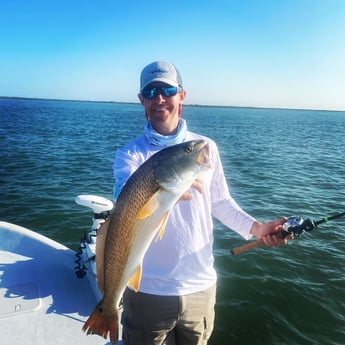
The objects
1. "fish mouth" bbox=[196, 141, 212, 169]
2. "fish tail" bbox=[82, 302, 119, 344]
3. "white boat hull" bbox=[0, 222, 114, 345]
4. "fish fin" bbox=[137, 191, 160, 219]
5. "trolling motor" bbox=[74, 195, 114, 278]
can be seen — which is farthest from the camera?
"trolling motor" bbox=[74, 195, 114, 278]

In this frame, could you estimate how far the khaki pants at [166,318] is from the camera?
3.01 metres

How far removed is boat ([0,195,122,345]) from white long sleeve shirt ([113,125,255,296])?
7.39 ft

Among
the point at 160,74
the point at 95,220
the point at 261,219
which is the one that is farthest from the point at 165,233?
the point at 261,219

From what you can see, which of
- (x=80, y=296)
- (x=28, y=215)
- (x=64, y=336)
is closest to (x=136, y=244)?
(x=64, y=336)

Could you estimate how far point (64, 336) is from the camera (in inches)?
189

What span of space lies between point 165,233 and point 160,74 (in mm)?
1449

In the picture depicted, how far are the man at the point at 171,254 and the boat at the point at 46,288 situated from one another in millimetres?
1915

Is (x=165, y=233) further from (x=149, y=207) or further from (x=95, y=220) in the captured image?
(x=95, y=220)

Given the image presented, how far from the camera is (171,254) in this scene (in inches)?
118

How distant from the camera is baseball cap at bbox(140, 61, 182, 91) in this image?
3121 millimetres

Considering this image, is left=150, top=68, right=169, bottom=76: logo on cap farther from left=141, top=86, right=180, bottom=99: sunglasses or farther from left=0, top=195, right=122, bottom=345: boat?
left=0, top=195, right=122, bottom=345: boat

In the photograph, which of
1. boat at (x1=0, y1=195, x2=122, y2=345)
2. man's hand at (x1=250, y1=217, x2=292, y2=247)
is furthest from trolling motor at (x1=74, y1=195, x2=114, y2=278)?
man's hand at (x1=250, y1=217, x2=292, y2=247)

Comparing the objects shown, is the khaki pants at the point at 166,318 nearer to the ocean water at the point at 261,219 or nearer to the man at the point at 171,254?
the man at the point at 171,254

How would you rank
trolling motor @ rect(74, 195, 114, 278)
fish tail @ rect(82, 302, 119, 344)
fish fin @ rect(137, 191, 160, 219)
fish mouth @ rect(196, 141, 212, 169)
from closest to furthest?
fish fin @ rect(137, 191, 160, 219) → fish mouth @ rect(196, 141, 212, 169) → fish tail @ rect(82, 302, 119, 344) → trolling motor @ rect(74, 195, 114, 278)
